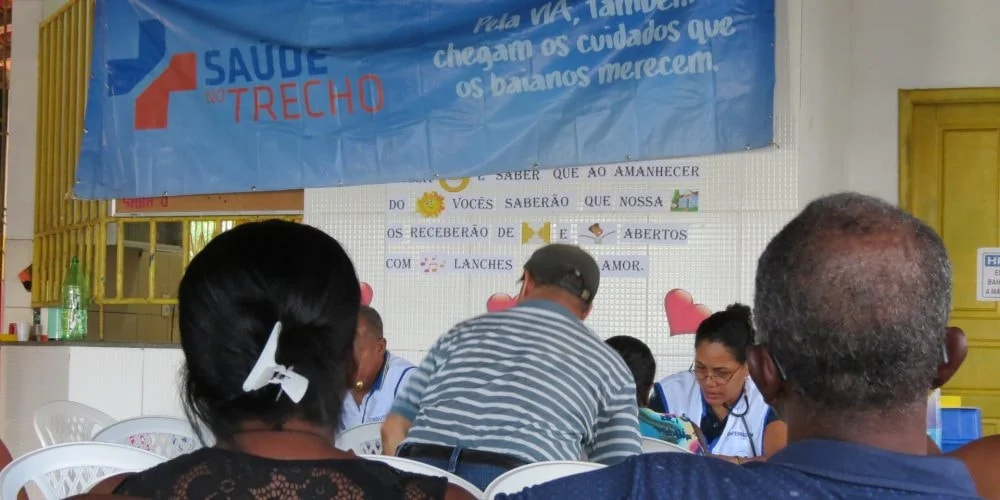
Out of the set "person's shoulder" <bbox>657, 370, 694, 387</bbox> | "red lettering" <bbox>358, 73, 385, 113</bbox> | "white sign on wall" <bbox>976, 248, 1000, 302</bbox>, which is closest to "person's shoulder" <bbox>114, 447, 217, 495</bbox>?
"person's shoulder" <bbox>657, 370, 694, 387</bbox>

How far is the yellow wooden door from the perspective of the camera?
16.0 feet

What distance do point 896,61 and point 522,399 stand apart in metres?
3.40

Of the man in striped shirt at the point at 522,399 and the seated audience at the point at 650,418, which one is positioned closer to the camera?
the man in striped shirt at the point at 522,399

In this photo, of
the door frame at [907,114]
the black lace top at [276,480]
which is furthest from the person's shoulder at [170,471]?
the door frame at [907,114]

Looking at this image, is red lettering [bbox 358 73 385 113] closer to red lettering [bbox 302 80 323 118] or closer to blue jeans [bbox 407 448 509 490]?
red lettering [bbox 302 80 323 118]

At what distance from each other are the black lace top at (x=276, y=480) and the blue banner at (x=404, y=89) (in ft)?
10.1

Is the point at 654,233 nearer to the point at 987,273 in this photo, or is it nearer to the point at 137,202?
the point at 987,273

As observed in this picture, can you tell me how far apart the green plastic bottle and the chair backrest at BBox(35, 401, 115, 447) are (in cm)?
213

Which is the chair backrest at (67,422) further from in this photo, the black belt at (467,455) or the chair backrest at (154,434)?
the black belt at (467,455)

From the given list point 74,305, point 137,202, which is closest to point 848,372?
point 137,202

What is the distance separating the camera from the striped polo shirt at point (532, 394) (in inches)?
90.0

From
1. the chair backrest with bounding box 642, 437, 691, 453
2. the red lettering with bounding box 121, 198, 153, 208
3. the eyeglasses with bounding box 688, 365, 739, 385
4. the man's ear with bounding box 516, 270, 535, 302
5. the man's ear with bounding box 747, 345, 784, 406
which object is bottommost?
the chair backrest with bounding box 642, 437, 691, 453

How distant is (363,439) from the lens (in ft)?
9.95

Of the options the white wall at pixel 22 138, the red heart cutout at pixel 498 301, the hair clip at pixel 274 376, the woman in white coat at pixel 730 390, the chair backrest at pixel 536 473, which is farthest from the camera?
the white wall at pixel 22 138
